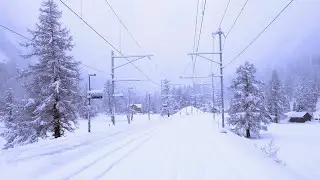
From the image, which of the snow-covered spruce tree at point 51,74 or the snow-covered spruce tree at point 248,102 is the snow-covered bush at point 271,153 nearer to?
the snow-covered spruce tree at point 51,74

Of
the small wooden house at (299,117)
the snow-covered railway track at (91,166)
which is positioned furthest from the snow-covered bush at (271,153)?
the small wooden house at (299,117)

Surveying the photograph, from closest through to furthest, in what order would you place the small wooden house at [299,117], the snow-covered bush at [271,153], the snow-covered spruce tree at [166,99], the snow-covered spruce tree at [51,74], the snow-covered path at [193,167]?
1. the snow-covered path at [193,167]
2. the snow-covered bush at [271,153]
3. the snow-covered spruce tree at [51,74]
4. the snow-covered spruce tree at [166,99]
5. the small wooden house at [299,117]

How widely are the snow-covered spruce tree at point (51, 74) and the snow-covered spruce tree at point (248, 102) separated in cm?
2925

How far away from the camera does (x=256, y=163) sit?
11.1m

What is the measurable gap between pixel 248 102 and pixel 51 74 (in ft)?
105

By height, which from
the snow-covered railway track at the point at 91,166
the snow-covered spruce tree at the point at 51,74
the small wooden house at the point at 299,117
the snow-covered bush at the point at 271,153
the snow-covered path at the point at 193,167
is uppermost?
the snow-covered spruce tree at the point at 51,74

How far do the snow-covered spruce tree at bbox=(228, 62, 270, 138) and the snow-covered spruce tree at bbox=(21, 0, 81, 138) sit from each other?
29249mm

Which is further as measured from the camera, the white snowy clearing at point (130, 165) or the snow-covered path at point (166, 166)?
the snow-covered path at point (166, 166)

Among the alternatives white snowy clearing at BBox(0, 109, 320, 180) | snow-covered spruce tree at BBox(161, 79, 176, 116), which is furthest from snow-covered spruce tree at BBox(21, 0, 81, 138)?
snow-covered spruce tree at BBox(161, 79, 176, 116)

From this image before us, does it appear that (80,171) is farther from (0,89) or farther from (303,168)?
(0,89)

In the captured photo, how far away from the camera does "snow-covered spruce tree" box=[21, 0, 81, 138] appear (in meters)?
29.1

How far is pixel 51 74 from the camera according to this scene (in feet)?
95.8

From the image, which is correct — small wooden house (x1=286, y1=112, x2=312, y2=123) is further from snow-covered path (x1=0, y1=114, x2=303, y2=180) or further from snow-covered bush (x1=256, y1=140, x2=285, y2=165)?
snow-covered path (x1=0, y1=114, x2=303, y2=180)

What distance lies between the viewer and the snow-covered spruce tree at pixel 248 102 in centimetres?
5156
